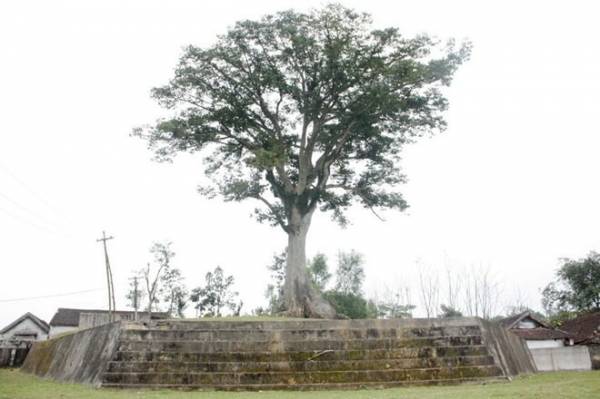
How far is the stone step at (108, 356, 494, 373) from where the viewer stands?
13.7 metres

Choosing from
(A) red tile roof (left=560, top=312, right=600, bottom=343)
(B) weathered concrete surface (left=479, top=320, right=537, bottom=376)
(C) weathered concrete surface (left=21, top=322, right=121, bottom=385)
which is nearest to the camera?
(C) weathered concrete surface (left=21, top=322, right=121, bottom=385)

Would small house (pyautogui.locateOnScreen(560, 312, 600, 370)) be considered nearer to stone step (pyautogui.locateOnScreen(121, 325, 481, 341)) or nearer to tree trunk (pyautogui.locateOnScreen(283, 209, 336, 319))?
tree trunk (pyautogui.locateOnScreen(283, 209, 336, 319))

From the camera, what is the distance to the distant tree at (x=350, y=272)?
5484 cm

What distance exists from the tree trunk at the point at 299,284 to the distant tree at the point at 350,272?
3287 centimetres

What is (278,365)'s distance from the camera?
544 inches

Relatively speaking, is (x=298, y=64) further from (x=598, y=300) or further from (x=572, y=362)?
(x=598, y=300)

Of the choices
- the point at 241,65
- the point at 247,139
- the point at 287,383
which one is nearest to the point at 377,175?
the point at 247,139

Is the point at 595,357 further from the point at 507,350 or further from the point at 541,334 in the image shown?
the point at 541,334

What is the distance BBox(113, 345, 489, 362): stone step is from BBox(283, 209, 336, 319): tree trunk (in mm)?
6556

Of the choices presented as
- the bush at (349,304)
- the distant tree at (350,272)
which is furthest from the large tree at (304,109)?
the distant tree at (350,272)

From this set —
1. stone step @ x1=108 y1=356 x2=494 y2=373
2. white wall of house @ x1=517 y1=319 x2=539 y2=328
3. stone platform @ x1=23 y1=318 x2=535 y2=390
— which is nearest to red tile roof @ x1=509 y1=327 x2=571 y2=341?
white wall of house @ x1=517 y1=319 x2=539 y2=328

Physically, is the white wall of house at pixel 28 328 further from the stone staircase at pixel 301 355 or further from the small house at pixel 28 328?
the stone staircase at pixel 301 355

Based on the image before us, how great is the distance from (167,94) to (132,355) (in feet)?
42.8

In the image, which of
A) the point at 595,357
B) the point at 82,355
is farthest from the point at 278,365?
the point at 595,357
